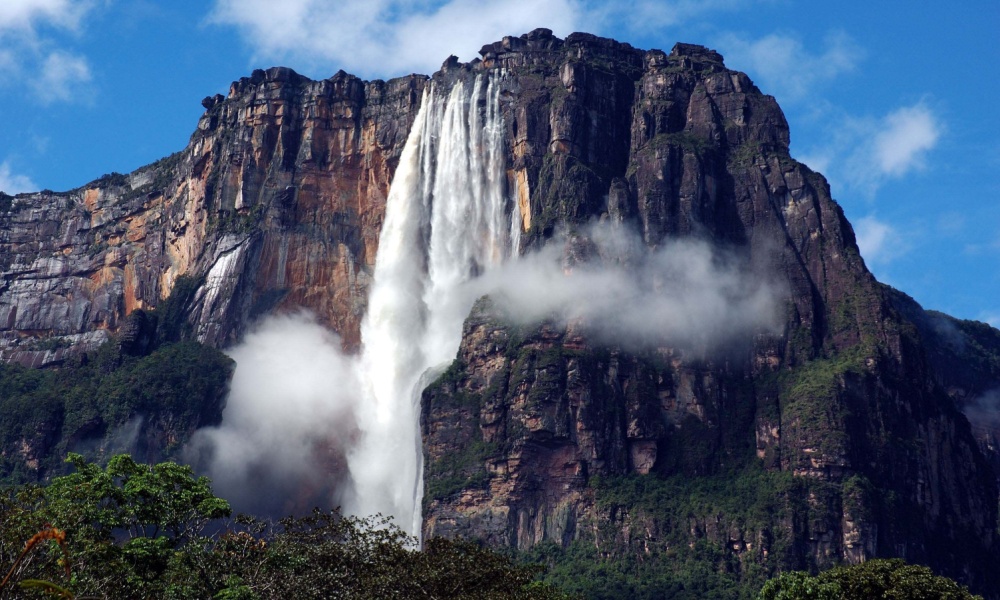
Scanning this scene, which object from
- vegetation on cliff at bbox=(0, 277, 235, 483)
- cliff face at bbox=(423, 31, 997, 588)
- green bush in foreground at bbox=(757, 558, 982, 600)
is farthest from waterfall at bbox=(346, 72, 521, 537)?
green bush in foreground at bbox=(757, 558, 982, 600)

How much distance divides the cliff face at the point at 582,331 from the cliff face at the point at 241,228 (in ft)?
0.94

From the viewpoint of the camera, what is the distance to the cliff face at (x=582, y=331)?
142 meters

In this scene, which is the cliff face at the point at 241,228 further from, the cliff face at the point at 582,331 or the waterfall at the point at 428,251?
the waterfall at the point at 428,251

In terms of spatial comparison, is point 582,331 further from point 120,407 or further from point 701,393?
point 120,407

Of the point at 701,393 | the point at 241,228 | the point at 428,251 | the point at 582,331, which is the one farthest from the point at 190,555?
the point at 241,228

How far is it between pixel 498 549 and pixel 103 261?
69.3 metres

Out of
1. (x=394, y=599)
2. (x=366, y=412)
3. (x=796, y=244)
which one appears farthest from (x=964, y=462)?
(x=394, y=599)

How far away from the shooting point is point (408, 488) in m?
155

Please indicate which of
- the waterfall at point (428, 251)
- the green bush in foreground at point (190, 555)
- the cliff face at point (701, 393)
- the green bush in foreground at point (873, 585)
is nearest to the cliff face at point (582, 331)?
the cliff face at point (701, 393)

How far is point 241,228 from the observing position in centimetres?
17025

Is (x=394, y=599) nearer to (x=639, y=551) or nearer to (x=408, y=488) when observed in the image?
(x=639, y=551)

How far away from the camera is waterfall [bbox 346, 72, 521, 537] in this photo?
162125 mm

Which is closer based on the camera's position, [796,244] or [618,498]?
[618,498]

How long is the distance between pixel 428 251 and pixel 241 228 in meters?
20.7
